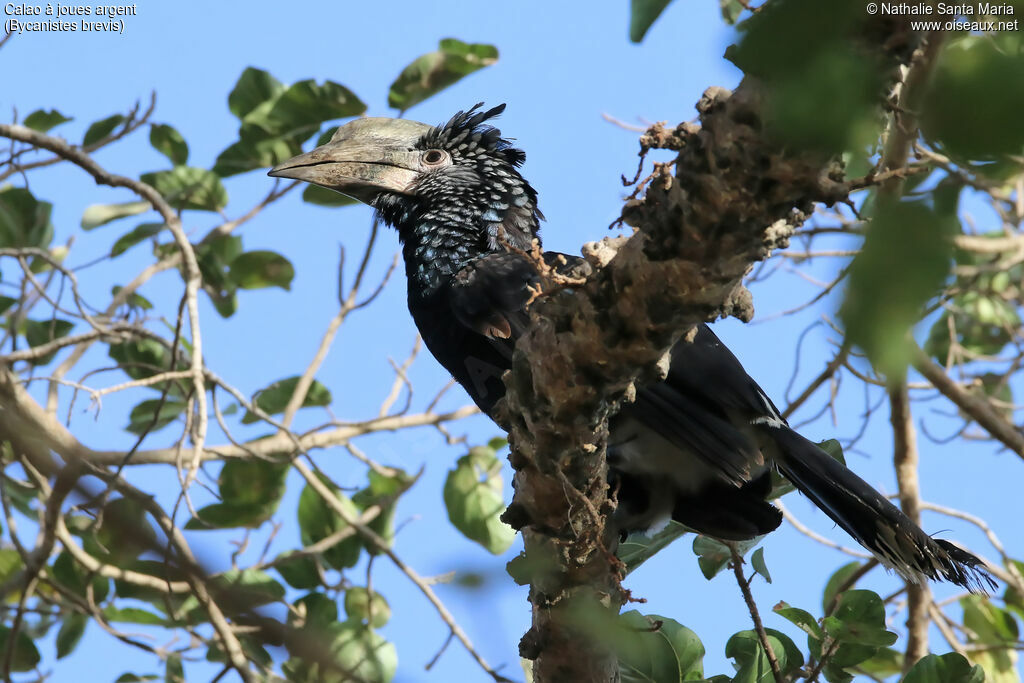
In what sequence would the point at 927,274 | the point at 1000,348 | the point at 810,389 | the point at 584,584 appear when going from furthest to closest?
the point at 1000,348
the point at 810,389
the point at 584,584
the point at 927,274

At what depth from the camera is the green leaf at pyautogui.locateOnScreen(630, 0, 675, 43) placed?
781 mm

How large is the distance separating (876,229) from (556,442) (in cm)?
166

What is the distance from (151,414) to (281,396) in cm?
58

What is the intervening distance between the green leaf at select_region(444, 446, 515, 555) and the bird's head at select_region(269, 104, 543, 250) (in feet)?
3.34

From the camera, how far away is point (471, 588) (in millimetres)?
956

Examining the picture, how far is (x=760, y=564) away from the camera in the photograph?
2.53 metres

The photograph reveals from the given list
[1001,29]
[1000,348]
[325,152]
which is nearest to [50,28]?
[325,152]

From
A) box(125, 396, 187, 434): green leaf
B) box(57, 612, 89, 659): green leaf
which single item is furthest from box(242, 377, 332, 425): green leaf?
box(57, 612, 89, 659): green leaf

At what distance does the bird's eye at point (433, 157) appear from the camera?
160 inches

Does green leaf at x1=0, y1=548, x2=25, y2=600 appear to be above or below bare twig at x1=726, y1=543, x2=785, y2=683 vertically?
above

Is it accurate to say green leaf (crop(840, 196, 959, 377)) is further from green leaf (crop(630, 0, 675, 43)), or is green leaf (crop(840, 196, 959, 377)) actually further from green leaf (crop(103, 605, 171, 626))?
green leaf (crop(103, 605, 171, 626))

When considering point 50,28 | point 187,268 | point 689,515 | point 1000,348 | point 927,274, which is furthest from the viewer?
point 1000,348

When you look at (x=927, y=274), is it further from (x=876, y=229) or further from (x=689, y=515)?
(x=689, y=515)

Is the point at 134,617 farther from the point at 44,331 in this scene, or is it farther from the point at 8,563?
the point at 44,331
